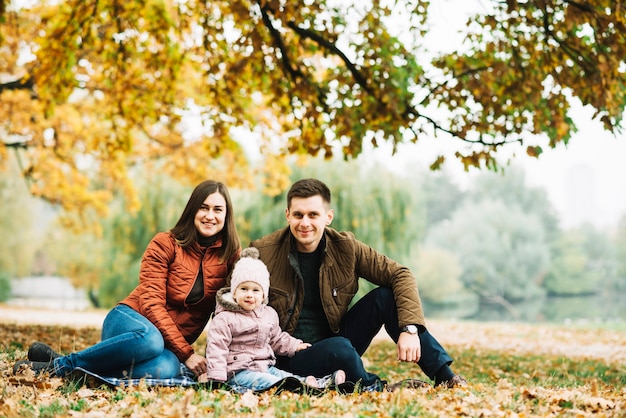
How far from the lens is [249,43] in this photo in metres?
8.27

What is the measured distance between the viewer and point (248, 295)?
4105 mm

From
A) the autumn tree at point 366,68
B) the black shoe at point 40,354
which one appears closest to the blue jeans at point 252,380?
the black shoe at point 40,354

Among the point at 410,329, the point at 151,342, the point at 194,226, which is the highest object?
the point at 194,226

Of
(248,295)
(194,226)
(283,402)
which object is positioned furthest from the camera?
(194,226)

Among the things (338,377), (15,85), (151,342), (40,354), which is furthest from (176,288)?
(15,85)

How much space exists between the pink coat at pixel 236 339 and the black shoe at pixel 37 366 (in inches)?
40.8

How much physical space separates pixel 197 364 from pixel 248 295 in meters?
0.56

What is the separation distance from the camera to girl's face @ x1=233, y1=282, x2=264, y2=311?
4105 mm

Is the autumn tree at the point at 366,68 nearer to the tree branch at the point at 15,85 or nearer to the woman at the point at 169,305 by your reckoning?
the tree branch at the point at 15,85

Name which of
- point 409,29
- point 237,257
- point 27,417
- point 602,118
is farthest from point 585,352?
point 27,417

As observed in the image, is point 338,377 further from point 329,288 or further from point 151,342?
point 151,342

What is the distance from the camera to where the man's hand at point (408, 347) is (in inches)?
163

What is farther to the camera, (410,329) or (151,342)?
(410,329)

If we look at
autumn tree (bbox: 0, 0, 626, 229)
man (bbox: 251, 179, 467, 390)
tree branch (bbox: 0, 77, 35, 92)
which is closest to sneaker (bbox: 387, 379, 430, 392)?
man (bbox: 251, 179, 467, 390)
